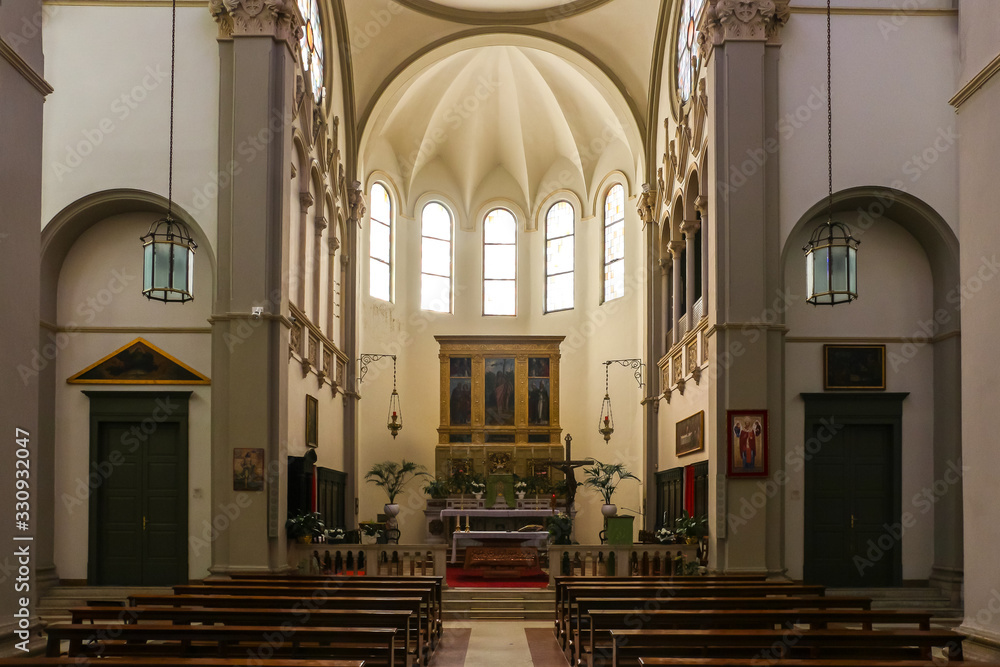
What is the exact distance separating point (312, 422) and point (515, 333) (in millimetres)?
11547

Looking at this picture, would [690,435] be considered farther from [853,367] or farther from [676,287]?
[676,287]

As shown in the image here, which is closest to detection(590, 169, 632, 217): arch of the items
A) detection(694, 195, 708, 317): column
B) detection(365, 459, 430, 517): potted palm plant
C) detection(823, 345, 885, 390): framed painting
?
detection(365, 459, 430, 517): potted palm plant

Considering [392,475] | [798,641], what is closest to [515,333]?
[392,475]

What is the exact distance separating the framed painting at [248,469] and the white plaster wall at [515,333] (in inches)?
465

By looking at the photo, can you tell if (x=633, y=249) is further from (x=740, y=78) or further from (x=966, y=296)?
(x=966, y=296)

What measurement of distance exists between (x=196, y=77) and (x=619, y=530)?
33.0ft

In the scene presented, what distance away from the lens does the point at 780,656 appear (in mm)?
7707

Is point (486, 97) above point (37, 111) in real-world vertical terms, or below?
above

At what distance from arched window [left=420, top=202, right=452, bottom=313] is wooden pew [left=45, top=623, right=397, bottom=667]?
2112cm

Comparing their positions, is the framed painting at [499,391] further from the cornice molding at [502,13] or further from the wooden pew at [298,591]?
the wooden pew at [298,591]

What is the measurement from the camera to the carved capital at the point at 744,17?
14805 mm

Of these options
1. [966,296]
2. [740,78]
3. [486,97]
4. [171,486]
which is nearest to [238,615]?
[966,296]

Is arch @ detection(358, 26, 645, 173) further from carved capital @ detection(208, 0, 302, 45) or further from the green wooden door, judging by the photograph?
the green wooden door

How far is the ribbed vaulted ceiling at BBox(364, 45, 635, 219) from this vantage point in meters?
25.9
